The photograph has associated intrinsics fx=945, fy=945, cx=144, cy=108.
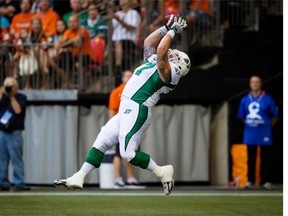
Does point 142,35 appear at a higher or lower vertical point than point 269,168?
higher

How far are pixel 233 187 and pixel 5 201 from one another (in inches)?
242

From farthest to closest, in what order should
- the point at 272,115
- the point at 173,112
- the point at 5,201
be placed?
the point at 173,112, the point at 272,115, the point at 5,201

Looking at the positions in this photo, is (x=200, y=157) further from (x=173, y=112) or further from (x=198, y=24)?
(x=198, y=24)

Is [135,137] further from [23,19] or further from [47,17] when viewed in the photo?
[23,19]

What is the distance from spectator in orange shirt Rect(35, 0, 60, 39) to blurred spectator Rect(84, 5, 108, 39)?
844 mm

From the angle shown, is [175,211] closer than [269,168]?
Yes

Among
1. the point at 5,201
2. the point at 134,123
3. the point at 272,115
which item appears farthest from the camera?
the point at 272,115

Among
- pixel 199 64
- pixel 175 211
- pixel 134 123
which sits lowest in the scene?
pixel 175 211

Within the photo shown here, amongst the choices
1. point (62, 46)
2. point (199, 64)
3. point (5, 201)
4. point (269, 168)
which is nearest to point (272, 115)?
point (269, 168)

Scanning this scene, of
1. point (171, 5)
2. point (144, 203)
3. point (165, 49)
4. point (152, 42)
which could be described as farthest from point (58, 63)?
point (165, 49)

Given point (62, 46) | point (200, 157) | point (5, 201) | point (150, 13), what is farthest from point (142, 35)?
point (5, 201)

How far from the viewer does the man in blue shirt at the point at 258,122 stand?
17812 millimetres

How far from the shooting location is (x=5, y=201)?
13047 millimetres

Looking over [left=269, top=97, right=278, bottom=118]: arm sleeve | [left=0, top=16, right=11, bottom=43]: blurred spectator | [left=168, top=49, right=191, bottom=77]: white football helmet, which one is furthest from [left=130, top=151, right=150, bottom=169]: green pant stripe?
[left=0, top=16, right=11, bottom=43]: blurred spectator
